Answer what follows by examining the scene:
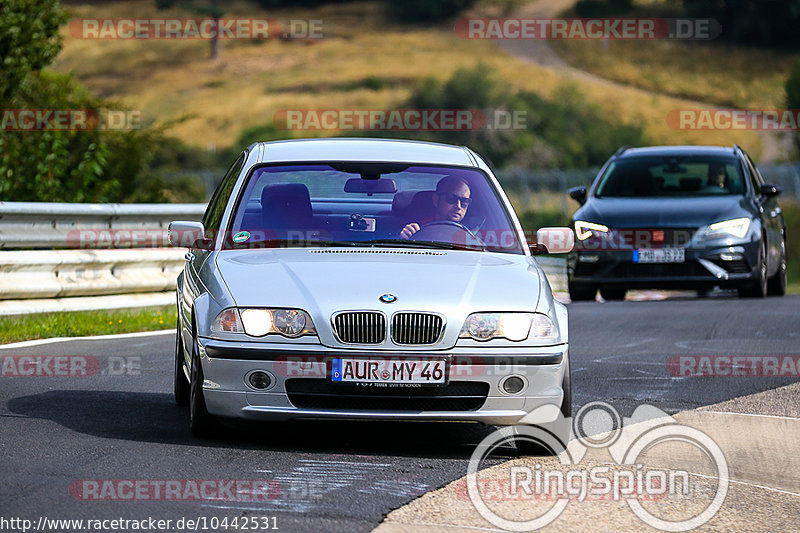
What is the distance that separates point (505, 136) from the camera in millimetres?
74000

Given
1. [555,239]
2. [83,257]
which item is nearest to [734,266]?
[83,257]

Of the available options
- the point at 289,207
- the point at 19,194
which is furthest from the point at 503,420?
the point at 19,194

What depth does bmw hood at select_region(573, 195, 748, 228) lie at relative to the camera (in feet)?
52.4

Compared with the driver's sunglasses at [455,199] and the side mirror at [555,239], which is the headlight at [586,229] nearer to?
the side mirror at [555,239]

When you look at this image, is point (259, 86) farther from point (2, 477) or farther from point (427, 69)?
point (2, 477)

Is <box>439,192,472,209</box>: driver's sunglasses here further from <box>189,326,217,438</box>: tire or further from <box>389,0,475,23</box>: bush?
<box>389,0,475,23</box>: bush

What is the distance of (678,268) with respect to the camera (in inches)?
626

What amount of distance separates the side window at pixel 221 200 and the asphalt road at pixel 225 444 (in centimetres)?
105

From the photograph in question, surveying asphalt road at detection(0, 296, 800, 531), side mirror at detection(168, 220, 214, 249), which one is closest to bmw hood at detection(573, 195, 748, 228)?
asphalt road at detection(0, 296, 800, 531)

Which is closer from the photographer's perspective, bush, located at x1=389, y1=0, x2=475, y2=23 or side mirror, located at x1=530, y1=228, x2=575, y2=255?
side mirror, located at x1=530, y1=228, x2=575, y2=255

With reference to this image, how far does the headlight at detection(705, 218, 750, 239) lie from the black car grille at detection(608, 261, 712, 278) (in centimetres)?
36

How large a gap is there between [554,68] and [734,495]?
308ft

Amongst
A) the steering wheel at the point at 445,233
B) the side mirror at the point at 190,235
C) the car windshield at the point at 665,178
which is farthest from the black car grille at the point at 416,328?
the car windshield at the point at 665,178

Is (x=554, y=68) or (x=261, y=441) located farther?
(x=554, y=68)
